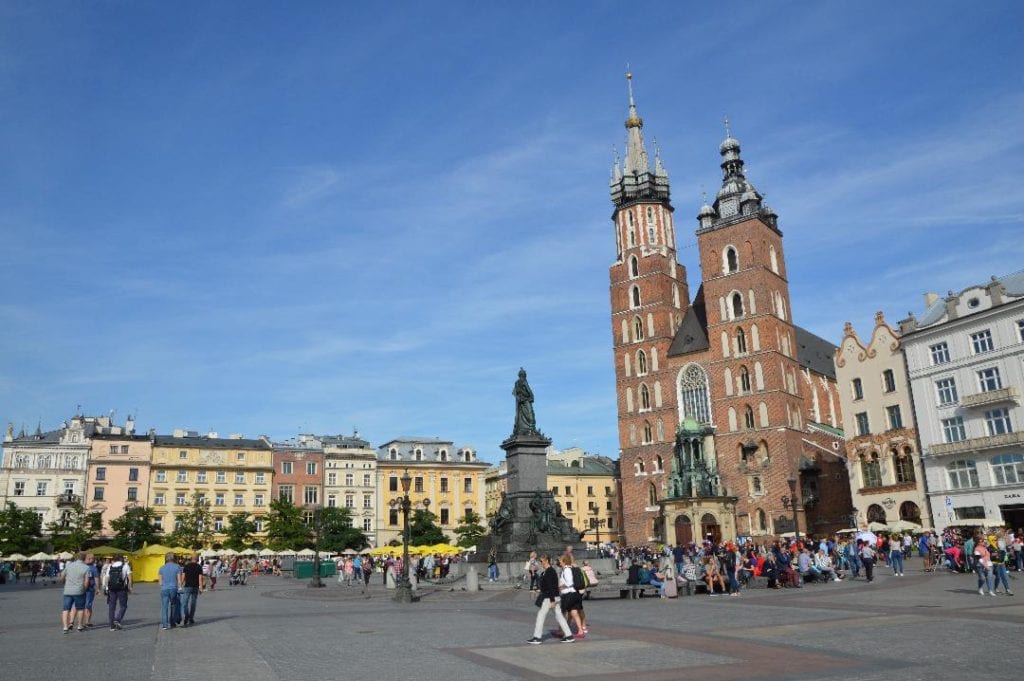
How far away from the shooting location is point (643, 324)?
79.6 meters

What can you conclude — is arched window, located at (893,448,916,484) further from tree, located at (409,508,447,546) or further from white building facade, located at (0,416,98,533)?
white building facade, located at (0,416,98,533)

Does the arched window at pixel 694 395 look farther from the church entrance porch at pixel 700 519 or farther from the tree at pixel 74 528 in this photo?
the tree at pixel 74 528

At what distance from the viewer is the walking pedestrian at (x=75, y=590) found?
1634 cm

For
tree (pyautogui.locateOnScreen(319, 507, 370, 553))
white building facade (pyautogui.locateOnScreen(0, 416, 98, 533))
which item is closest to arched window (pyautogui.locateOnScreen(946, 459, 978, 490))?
tree (pyautogui.locateOnScreen(319, 507, 370, 553))

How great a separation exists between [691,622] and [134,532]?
2657 inches

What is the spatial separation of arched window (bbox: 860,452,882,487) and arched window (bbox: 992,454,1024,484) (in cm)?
938

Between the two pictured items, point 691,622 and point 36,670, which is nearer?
point 36,670

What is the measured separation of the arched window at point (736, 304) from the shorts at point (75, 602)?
63.4 metres

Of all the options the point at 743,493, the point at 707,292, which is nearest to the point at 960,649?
the point at 743,493

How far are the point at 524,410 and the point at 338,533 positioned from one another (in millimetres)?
44595

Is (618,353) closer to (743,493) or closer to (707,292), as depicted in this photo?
(707,292)

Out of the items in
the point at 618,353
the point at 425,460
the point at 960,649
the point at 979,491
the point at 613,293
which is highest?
the point at 613,293

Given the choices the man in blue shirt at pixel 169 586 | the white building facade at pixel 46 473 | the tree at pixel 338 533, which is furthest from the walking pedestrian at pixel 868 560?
the white building facade at pixel 46 473

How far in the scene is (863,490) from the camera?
55.3 meters
